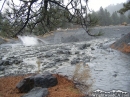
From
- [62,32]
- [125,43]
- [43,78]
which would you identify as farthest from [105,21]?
[43,78]

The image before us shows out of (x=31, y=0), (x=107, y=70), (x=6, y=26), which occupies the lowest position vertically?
(x=107, y=70)

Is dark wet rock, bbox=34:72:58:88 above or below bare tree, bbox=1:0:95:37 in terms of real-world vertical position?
below

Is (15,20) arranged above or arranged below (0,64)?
above

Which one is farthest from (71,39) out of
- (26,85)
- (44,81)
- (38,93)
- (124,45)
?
(38,93)

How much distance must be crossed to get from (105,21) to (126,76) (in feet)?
210

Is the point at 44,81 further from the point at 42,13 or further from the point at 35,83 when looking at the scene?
the point at 42,13

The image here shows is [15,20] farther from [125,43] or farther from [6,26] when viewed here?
[125,43]

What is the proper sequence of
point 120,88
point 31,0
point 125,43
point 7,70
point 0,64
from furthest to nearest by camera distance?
point 125,43
point 0,64
point 7,70
point 120,88
point 31,0

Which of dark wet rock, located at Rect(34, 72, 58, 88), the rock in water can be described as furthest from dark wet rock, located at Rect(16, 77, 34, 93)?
the rock in water

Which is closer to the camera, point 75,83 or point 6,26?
point 6,26

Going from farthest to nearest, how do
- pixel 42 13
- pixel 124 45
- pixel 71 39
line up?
pixel 71 39
pixel 124 45
pixel 42 13

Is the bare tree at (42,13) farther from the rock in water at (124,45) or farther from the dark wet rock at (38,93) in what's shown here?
the rock in water at (124,45)

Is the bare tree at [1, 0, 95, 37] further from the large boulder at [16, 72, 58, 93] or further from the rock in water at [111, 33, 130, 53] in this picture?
the rock in water at [111, 33, 130, 53]

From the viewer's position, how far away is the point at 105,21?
7100cm
